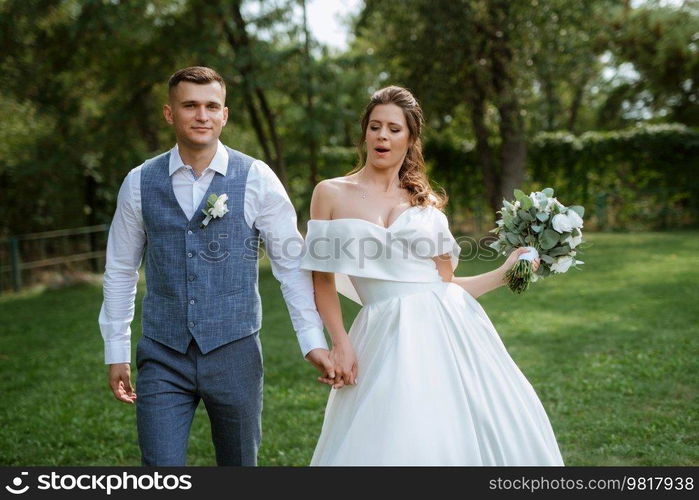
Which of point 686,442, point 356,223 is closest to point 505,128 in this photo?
point 686,442

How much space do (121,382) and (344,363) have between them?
957 millimetres

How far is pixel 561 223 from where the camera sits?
11.6 feet

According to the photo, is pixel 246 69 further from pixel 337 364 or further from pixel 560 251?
pixel 337 364

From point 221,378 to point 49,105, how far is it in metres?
13.9

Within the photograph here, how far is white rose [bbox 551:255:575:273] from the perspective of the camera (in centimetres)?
363

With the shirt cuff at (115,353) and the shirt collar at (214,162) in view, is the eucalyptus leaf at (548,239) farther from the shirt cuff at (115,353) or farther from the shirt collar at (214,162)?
the shirt cuff at (115,353)

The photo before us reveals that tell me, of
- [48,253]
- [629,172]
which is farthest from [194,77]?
[629,172]

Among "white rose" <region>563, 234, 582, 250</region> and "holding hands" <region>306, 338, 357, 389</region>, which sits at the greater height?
"white rose" <region>563, 234, 582, 250</region>

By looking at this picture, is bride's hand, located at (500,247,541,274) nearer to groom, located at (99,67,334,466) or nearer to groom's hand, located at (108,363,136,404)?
groom, located at (99,67,334,466)

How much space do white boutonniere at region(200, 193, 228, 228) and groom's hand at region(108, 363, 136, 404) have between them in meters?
0.72

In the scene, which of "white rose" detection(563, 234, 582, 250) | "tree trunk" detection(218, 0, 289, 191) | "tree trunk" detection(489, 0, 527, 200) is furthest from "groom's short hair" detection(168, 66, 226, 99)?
"tree trunk" detection(489, 0, 527, 200)

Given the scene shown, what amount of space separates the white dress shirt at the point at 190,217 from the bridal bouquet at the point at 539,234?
0.98m

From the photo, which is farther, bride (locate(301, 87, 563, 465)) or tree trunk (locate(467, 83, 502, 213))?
tree trunk (locate(467, 83, 502, 213))

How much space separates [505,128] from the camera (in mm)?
16781
